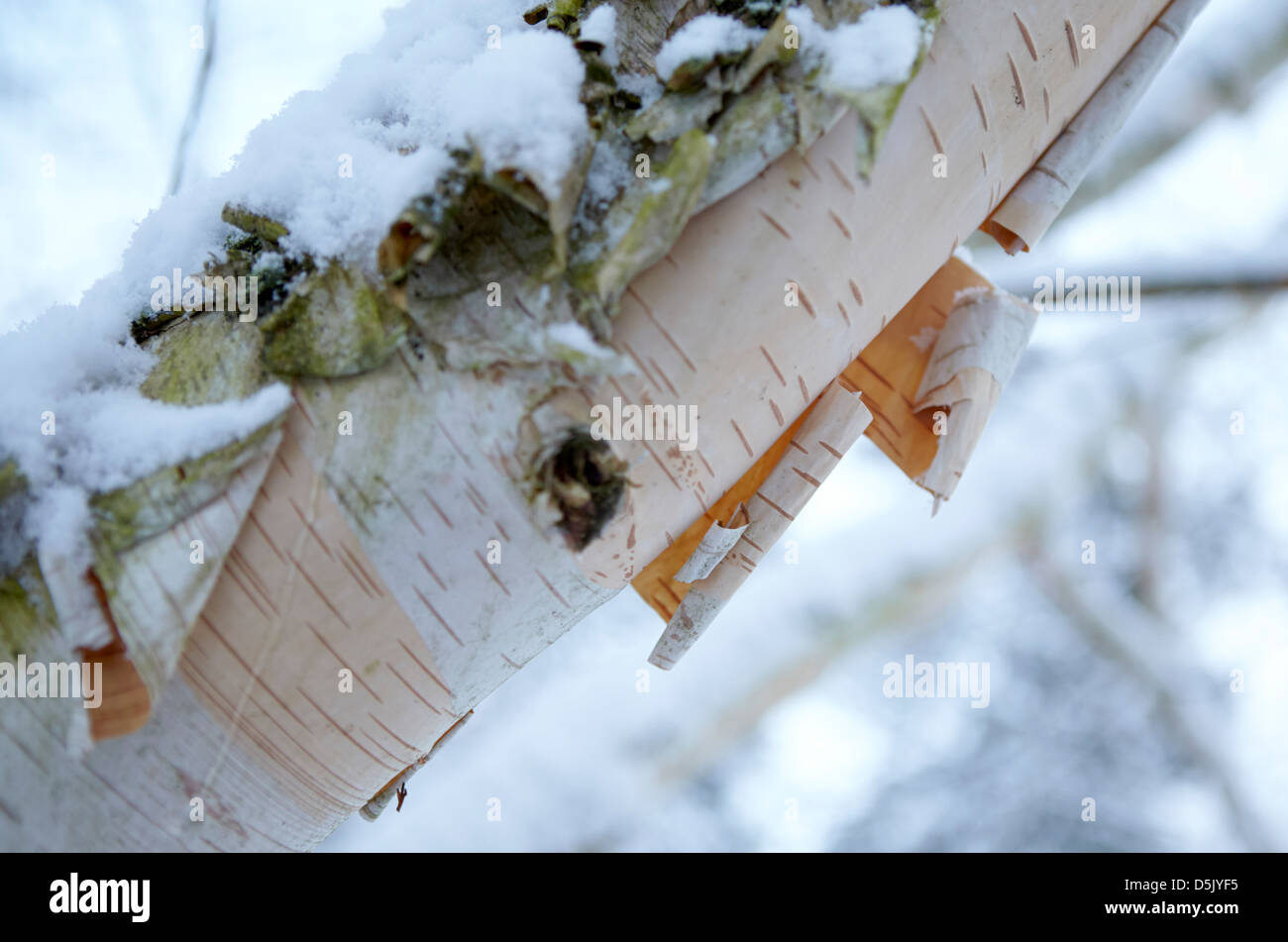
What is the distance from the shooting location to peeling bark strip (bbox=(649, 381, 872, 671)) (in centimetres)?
44

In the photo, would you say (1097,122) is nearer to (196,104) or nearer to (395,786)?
(395,786)

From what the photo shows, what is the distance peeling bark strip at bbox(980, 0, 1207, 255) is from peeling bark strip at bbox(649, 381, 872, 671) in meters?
0.16

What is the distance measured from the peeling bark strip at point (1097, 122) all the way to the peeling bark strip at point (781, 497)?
0.16 meters

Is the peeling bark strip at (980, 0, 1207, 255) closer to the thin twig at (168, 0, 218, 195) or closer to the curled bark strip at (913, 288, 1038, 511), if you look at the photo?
the curled bark strip at (913, 288, 1038, 511)

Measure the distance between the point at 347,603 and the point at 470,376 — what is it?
0.39ft

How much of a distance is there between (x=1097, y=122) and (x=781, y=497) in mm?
285

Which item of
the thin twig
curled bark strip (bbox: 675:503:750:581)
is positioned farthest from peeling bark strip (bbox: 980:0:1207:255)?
the thin twig

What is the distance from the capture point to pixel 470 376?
35 cm

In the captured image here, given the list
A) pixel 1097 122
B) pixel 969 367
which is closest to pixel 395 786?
pixel 969 367

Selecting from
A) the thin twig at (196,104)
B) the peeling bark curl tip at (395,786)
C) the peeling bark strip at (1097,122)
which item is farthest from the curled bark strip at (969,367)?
the thin twig at (196,104)

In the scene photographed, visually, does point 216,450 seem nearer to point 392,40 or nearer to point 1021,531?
point 392,40

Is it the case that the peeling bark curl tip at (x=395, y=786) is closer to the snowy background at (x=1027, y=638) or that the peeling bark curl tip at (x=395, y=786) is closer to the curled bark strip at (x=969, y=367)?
the curled bark strip at (x=969, y=367)

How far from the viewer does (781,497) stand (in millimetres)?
458
